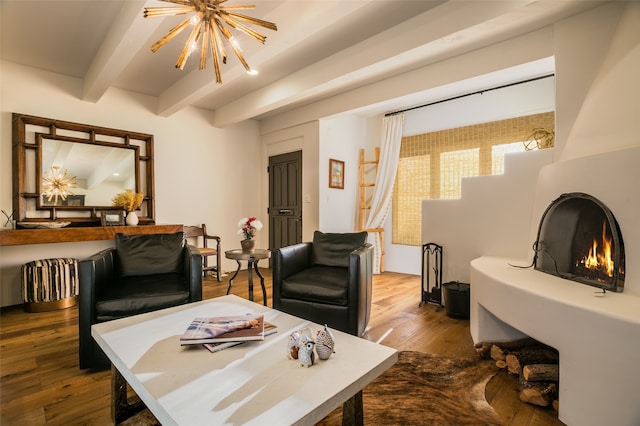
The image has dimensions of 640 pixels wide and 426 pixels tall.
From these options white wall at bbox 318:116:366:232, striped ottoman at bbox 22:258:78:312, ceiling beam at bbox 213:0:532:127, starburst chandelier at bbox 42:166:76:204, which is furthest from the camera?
white wall at bbox 318:116:366:232

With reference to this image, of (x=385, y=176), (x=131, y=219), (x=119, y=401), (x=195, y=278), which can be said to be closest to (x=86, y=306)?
(x=195, y=278)

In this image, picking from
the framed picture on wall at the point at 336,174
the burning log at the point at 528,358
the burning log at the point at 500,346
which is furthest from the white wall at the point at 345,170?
the burning log at the point at 528,358

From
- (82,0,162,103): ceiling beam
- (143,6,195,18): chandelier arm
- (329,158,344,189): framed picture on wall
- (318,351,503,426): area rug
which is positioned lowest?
(318,351,503,426): area rug

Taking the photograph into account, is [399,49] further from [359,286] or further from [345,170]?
[345,170]

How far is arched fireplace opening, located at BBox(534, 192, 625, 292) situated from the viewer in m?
1.68

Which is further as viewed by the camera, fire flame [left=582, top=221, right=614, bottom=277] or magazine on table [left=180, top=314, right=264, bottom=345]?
fire flame [left=582, top=221, right=614, bottom=277]

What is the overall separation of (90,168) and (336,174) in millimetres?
3307

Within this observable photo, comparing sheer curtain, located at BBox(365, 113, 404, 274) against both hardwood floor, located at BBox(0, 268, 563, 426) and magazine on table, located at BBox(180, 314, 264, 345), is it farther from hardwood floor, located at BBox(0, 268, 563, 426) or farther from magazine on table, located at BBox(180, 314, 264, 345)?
magazine on table, located at BBox(180, 314, 264, 345)

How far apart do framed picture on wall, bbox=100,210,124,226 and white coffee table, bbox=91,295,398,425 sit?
2.67 metres

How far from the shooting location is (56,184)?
3.60 m

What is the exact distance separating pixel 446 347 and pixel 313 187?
2.98 m

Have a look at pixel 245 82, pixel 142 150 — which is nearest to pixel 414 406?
pixel 245 82

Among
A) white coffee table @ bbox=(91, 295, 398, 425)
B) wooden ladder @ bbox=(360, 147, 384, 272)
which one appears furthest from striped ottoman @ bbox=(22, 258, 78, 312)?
wooden ladder @ bbox=(360, 147, 384, 272)

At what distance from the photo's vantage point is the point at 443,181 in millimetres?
4508
